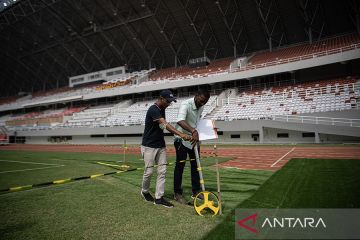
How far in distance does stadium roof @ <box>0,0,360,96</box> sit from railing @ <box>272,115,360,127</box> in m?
14.4

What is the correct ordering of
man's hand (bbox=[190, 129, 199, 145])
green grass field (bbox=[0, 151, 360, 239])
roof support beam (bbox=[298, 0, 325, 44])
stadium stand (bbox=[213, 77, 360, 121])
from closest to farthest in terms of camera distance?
1. green grass field (bbox=[0, 151, 360, 239])
2. man's hand (bbox=[190, 129, 199, 145])
3. stadium stand (bbox=[213, 77, 360, 121])
4. roof support beam (bbox=[298, 0, 325, 44])

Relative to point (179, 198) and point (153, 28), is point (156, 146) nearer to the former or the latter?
point (179, 198)

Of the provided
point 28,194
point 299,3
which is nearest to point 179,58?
point 299,3

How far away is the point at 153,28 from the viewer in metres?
40.2

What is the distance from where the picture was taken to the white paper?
16.3 feet

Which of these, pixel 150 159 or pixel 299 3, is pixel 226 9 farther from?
pixel 150 159

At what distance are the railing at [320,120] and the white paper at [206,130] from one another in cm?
2055

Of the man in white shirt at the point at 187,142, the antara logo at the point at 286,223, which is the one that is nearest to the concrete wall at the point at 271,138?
the man in white shirt at the point at 187,142

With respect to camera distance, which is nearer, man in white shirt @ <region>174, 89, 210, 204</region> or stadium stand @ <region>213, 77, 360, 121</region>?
man in white shirt @ <region>174, 89, 210, 204</region>

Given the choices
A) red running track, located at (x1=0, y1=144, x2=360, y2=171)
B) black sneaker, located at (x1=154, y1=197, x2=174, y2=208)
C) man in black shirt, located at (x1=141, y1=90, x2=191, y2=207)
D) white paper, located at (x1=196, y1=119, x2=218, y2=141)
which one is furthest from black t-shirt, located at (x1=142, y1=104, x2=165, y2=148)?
red running track, located at (x1=0, y1=144, x2=360, y2=171)

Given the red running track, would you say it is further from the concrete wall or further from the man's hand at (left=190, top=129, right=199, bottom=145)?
the concrete wall

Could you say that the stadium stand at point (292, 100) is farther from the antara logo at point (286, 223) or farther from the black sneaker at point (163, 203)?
the black sneaker at point (163, 203)

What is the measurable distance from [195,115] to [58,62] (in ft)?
188

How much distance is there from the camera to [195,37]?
39.6 metres
